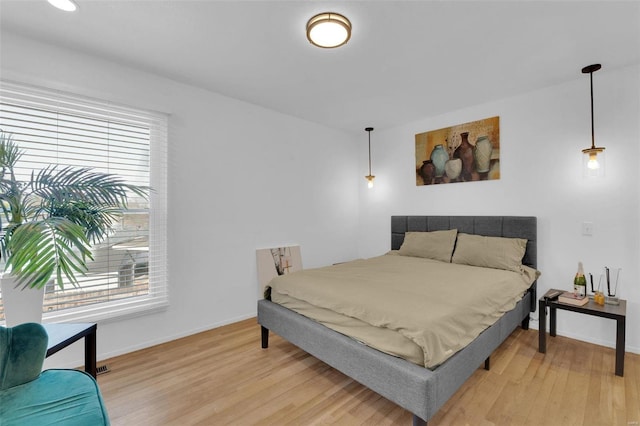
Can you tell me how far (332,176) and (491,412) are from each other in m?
3.33

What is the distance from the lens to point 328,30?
196 centimetres

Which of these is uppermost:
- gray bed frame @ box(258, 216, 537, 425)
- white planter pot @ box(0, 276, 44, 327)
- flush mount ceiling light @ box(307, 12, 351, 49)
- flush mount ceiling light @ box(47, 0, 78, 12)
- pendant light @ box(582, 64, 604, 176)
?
flush mount ceiling light @ box(47, 0, 78, 12)

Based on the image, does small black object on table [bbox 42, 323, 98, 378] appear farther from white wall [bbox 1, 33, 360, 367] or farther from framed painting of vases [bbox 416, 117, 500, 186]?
framed painting of vases [bbox 416, 117, 500, 186]

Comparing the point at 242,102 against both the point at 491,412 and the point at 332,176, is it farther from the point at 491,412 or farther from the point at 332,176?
the point at 491,412

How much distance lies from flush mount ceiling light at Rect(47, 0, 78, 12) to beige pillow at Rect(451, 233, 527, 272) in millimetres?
3862

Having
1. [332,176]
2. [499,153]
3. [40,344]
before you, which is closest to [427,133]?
[499,153]

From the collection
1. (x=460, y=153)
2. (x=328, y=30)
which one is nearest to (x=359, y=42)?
(x=328, y=30)

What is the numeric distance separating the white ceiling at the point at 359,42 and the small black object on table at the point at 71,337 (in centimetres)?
202

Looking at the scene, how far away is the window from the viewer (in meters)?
2.18

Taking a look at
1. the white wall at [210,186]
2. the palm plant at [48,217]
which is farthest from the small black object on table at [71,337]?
the white wall at [210,186]

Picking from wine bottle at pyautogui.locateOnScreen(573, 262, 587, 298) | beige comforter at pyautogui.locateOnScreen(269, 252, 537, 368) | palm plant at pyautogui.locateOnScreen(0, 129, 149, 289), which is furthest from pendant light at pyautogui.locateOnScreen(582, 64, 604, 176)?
palm plant at pyautogui.locateOnScreen(0, 129, 149, 289)

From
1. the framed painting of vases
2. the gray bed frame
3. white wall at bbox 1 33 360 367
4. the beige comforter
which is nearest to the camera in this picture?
the gray bed frame

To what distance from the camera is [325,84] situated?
9.53 ft

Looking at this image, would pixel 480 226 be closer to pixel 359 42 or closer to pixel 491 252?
pixel 491 252
